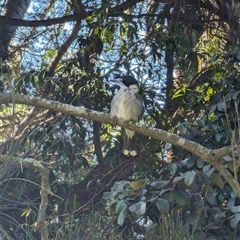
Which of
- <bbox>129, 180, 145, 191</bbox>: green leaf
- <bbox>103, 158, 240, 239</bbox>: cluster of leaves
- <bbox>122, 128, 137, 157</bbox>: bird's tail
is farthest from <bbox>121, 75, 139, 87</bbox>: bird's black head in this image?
<bbox>129, 180, 145, 191</bbox>: green leaf

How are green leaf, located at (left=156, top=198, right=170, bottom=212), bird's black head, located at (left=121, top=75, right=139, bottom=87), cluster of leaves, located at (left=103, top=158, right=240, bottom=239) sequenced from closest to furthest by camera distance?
green leaf, located at (left=156, top=198, right=170, bottom=212) → cluster of leaves, located at (left=103, top=158, right=240, bottom=239) → bird's black head, located at (left=121, top=75, right=139, bottom=87)

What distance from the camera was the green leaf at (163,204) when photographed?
3170 mm

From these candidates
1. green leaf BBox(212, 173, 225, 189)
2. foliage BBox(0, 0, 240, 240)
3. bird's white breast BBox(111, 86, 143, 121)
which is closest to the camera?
green leaf BBox(212, 173, 225, 189)

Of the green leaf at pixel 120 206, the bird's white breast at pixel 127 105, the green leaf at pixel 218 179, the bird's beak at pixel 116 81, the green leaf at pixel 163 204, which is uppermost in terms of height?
the bird's beak at pixel 116 81

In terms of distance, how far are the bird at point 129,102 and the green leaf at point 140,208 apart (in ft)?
3.60

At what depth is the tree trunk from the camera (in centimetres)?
432

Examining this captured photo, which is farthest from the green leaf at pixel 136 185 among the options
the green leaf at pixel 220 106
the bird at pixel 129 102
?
the bird at pixel 129 102

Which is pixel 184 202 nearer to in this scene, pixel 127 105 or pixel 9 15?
pixel 127 105

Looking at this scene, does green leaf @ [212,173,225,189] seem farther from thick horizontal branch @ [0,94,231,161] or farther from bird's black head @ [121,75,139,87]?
bird's black head @ [121,75,139,87]

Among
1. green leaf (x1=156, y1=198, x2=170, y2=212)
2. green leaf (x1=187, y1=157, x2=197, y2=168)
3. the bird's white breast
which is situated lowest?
green leaf (x1=156, y1=198, x2=170, y2=212)

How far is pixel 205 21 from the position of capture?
194 inches

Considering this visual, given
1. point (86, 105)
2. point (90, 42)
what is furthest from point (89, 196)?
point (90, 42)

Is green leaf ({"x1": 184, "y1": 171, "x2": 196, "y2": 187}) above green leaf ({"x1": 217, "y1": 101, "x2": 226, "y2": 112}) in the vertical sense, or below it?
below

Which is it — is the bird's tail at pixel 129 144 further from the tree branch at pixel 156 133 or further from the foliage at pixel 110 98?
the tree branch at pixel 156 133
